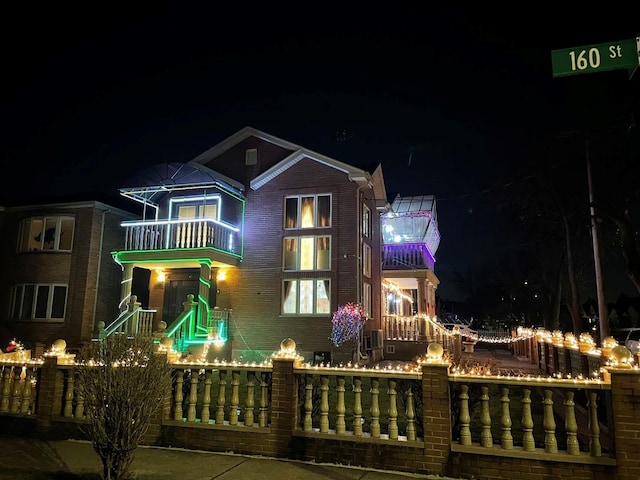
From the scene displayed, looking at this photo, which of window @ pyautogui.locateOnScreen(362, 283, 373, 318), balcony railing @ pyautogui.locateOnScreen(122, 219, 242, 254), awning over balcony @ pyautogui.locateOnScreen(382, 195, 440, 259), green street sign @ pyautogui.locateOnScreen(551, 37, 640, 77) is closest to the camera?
green street sign @ pyautogui.locateOnScreen(551, 37, 640, 77)

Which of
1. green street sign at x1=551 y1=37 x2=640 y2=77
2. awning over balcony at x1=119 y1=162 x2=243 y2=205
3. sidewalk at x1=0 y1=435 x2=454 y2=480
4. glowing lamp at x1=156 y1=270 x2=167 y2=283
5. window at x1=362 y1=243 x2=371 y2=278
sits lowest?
sidewalk at x1=0 y1=435 x2=454 y2=480

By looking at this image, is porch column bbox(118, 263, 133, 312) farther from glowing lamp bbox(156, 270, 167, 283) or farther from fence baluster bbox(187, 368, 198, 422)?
fence baluster bbox(187, 368, 198, 422)

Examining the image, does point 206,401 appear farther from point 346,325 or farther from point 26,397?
point 346,325

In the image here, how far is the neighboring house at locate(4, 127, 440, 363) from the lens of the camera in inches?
669

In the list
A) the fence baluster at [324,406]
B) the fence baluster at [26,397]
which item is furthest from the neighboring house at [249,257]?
the fence baluster at [324,406]

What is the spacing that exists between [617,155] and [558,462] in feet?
39.1

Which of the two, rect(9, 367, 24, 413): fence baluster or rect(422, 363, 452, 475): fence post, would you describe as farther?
rect(9, 367, 24, 413): fence baluster

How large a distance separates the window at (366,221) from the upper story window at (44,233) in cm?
1244

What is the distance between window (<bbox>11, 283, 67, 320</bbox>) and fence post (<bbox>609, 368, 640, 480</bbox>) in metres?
19.7

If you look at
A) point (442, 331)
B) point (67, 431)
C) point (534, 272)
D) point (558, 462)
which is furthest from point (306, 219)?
point (534, 272)

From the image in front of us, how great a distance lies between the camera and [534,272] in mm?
33062

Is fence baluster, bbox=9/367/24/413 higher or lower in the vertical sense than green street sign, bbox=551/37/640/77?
lower

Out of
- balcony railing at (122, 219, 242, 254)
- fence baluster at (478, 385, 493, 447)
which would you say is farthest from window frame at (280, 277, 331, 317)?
fence baluster at (478, 385, 493, 447)

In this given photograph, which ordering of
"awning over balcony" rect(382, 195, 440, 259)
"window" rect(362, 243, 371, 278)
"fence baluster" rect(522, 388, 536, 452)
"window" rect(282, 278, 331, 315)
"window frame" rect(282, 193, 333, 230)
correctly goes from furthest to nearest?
"awning over balcony" rect(382, 195, 440, 259) < "window" rect(362, 243, 371, 278) < "window frame" rect(282, 193, 333, 230) < "window" rect(282, 278, 331, 315) < "fence baluster" rect(522, 388, 536, 452)
